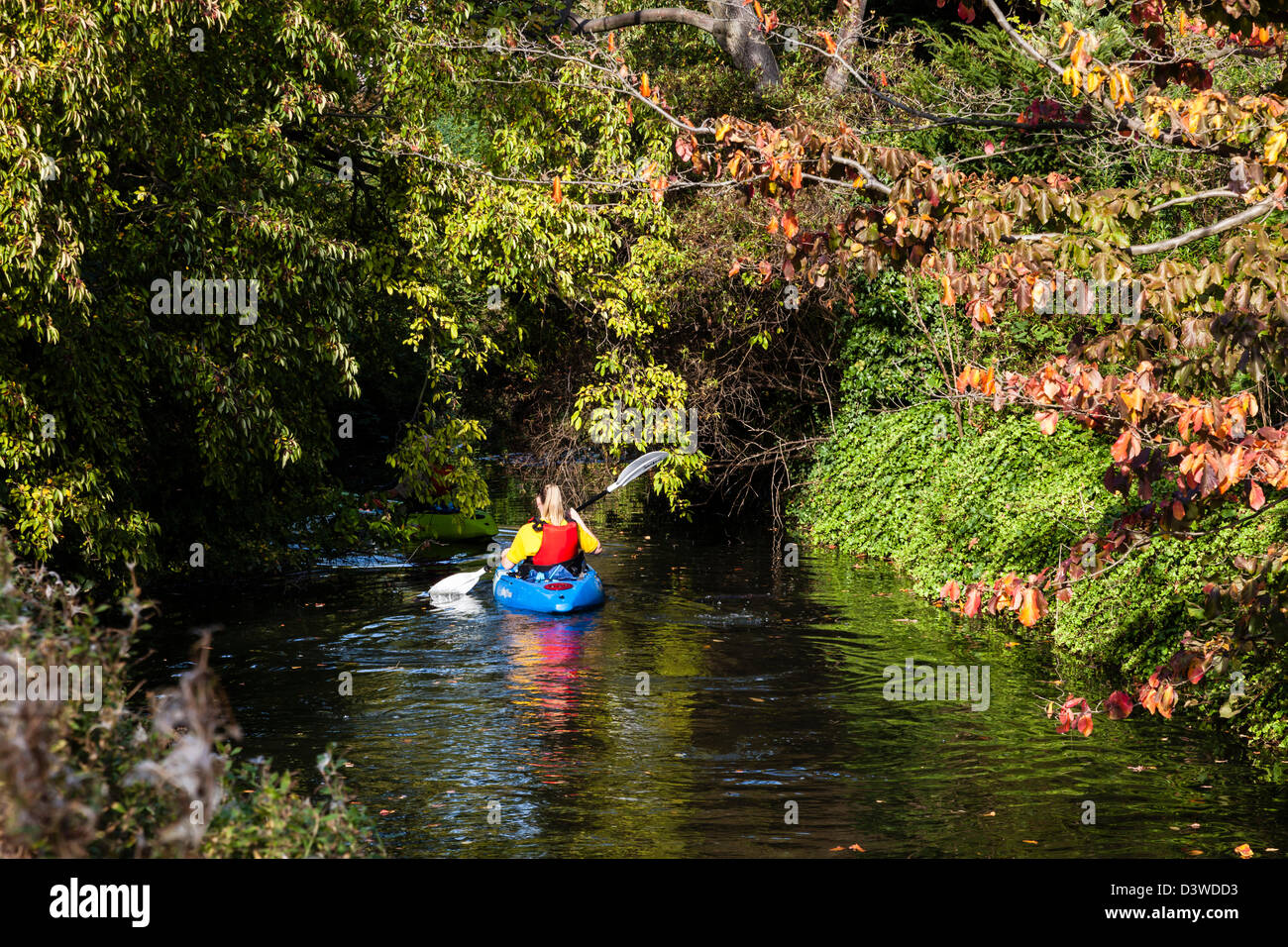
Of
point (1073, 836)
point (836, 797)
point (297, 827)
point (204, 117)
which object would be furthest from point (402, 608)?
point (297, 827)

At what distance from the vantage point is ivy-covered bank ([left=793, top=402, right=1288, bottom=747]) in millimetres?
10250

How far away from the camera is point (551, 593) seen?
1494 cm

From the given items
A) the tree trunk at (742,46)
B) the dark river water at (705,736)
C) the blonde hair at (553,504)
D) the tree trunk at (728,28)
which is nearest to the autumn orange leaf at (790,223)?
the dark river water at (705,736)

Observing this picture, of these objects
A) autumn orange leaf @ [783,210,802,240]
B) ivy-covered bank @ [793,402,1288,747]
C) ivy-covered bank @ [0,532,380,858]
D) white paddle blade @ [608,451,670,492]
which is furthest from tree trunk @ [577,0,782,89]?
ivy-covered bank @ [0,532,380,858]

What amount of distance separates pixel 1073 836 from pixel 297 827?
16.7 ft

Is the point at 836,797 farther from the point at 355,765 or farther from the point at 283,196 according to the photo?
the point at 283,196

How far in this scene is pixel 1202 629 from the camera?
7738 mm

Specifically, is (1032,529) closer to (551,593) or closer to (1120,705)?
(551,593)

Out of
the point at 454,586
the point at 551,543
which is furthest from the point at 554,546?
the point at 454,586

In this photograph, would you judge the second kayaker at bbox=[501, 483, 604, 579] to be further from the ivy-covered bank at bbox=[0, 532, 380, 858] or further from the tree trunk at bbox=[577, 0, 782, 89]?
the tree trunk at bbox=[577, 0, 782, 89]

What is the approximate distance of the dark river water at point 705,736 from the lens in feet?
25.1

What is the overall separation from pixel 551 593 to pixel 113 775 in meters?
10.8

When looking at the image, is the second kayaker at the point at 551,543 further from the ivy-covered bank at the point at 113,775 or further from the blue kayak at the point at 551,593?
the ivy-covered bank at the point at 113,775

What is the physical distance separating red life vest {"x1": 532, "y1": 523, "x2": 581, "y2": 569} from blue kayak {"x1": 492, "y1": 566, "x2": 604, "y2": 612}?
21 cm
